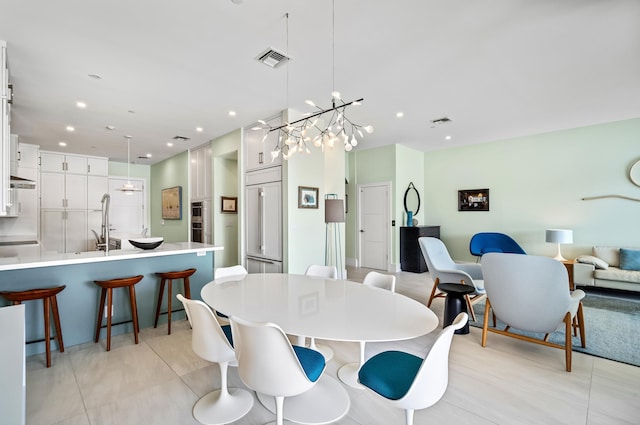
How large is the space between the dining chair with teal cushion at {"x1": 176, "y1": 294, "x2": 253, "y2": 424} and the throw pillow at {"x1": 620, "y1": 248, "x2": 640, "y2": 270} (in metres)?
5.57

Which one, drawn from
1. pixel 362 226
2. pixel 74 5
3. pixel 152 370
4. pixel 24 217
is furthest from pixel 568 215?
pixel 24 217

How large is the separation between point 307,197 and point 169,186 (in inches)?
192

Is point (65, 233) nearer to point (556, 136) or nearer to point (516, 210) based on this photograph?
point (516, 210)

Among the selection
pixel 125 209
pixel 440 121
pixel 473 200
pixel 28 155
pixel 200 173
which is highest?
pixel 440 121

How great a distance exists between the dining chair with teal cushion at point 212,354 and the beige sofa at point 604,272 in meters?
5.19

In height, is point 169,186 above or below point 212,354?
above

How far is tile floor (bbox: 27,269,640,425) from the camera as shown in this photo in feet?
6.05

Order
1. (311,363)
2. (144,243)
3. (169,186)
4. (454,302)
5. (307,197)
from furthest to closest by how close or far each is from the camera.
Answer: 1. (169,186)
2. (307,197)
3. (144,243)
4. (454,302)
5. (311,363)

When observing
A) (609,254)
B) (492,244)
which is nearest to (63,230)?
(492,244)

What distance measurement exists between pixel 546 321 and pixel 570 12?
247cm

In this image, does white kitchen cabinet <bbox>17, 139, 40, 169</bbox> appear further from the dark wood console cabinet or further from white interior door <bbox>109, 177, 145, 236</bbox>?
the dark wood console cabinet

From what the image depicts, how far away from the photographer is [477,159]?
6371 mm

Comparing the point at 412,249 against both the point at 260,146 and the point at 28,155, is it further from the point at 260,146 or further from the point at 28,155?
the point at 28,155

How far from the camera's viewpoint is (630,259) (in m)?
4.37
